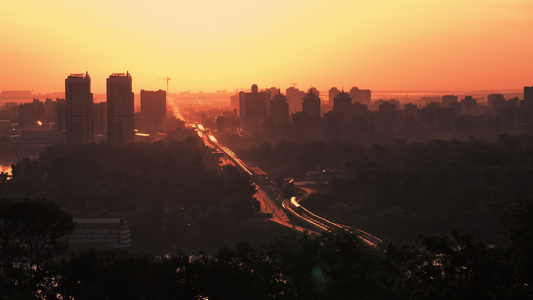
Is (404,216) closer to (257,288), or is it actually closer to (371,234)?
(371,234)

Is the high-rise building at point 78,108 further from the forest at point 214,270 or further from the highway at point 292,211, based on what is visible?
the forest at point 214,270

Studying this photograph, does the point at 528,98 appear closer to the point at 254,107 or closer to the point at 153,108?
the point at 254,107

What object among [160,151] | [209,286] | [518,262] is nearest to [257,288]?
[209,286]

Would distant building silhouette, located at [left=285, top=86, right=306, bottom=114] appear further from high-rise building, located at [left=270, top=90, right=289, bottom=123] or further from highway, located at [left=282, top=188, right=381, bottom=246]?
highway, located at [left=282, top=188, right=381, bottom=246]

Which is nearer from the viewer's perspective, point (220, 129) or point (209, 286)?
point (209, 286)

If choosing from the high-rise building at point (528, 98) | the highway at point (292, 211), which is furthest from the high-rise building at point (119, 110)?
the high-rise building at point (528, 98)

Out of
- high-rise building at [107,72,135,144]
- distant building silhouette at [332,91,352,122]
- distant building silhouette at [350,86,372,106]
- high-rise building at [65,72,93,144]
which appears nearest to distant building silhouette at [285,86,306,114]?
distant building silhouette at [350,86,372,106]
